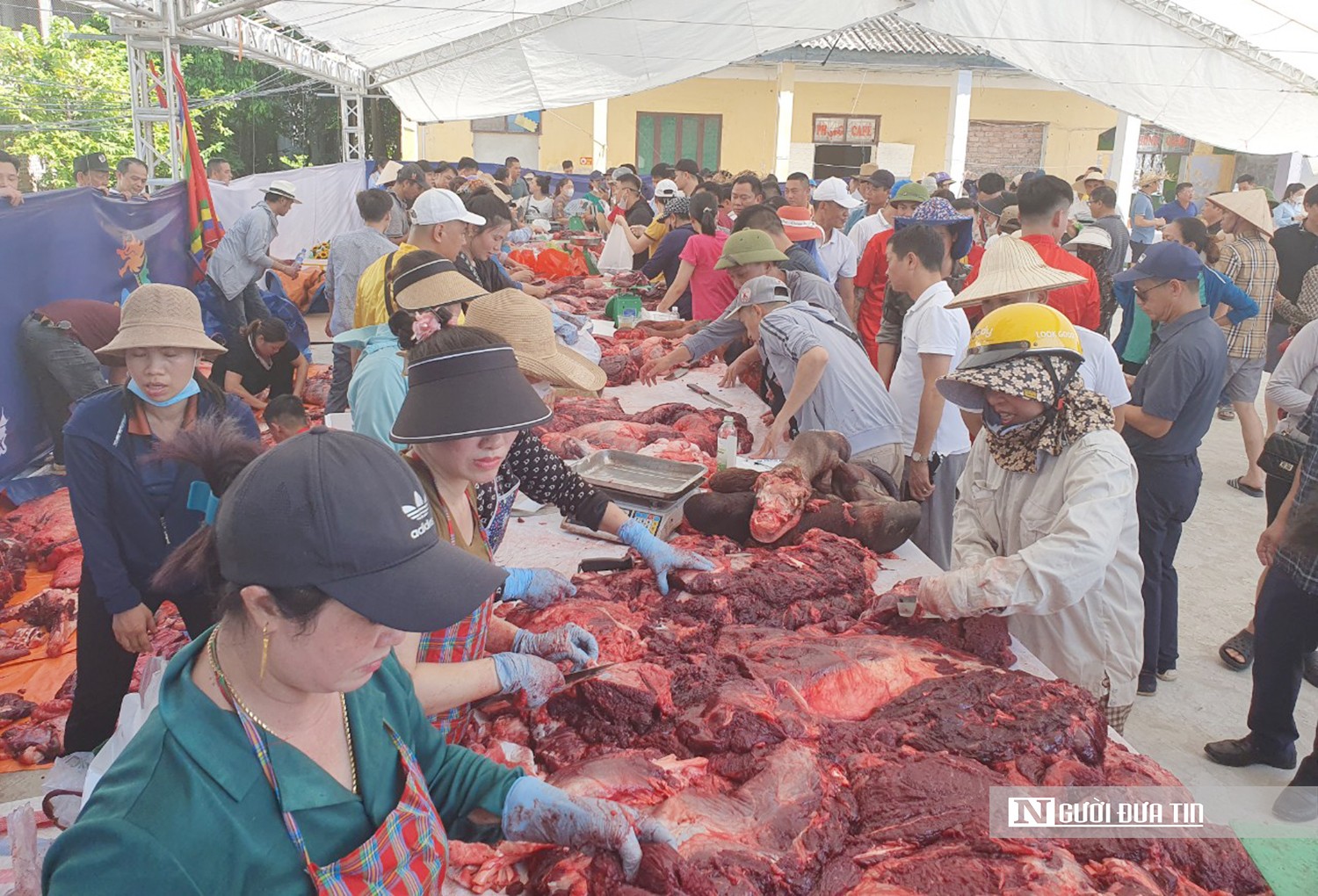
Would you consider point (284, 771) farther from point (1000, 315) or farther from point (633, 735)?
point (1000, 315)

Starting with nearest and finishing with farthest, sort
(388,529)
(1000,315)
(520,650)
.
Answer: (388,529)
(520,650)
(1000,315)

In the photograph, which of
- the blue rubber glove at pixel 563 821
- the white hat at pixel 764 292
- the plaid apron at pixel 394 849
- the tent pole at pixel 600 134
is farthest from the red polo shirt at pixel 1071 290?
the tent pole at pixel 600 134

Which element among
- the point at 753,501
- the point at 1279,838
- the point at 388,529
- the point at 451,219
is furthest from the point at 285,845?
the point at 451,219

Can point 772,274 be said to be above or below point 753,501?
above

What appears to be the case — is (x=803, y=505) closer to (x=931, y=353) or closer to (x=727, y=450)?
(x=727, y=450)

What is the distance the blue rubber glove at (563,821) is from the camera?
177 centimetres

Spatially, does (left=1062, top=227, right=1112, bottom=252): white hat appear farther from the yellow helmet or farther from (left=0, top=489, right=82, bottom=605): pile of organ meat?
(left=0, top=489, right=82, bottom=605): pile of organ meat

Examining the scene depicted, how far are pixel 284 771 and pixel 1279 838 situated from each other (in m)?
2.02

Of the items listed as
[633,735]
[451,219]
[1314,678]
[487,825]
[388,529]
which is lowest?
[1314,678]

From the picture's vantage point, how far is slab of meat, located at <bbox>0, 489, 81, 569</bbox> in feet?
16.5

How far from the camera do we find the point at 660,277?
10391 millimetres

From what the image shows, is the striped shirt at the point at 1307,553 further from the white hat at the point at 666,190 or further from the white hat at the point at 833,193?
the white hat at the point at 666,190

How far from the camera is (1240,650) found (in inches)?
183

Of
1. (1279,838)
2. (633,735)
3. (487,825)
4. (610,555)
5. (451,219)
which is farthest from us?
(451,219)
